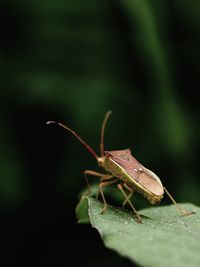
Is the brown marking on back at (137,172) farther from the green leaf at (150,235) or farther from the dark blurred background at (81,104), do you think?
the dark blurred background at (81,104)

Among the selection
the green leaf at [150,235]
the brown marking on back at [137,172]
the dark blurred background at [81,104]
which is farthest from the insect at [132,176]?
the dark blurred background at [81,104]

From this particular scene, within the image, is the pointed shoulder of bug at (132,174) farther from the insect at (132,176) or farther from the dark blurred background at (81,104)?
the dark blurred background at (81,104)

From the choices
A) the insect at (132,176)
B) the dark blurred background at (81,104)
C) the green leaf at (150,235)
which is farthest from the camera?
the dark blurred background at (81,104)

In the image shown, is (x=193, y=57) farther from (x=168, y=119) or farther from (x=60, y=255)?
(x=60, y=255)

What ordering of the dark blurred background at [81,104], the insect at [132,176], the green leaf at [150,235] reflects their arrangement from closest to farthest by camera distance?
the green leaf at [150,235], the insect at [132,176], the dark blurred background at [81,104]

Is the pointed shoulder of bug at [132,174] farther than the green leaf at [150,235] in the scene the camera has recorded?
Yes

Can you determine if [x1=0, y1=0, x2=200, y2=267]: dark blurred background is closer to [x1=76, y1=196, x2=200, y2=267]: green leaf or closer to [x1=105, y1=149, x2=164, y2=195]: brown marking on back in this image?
[x1=105, y1=149, x2=164, y2=195]: brown marking on back
